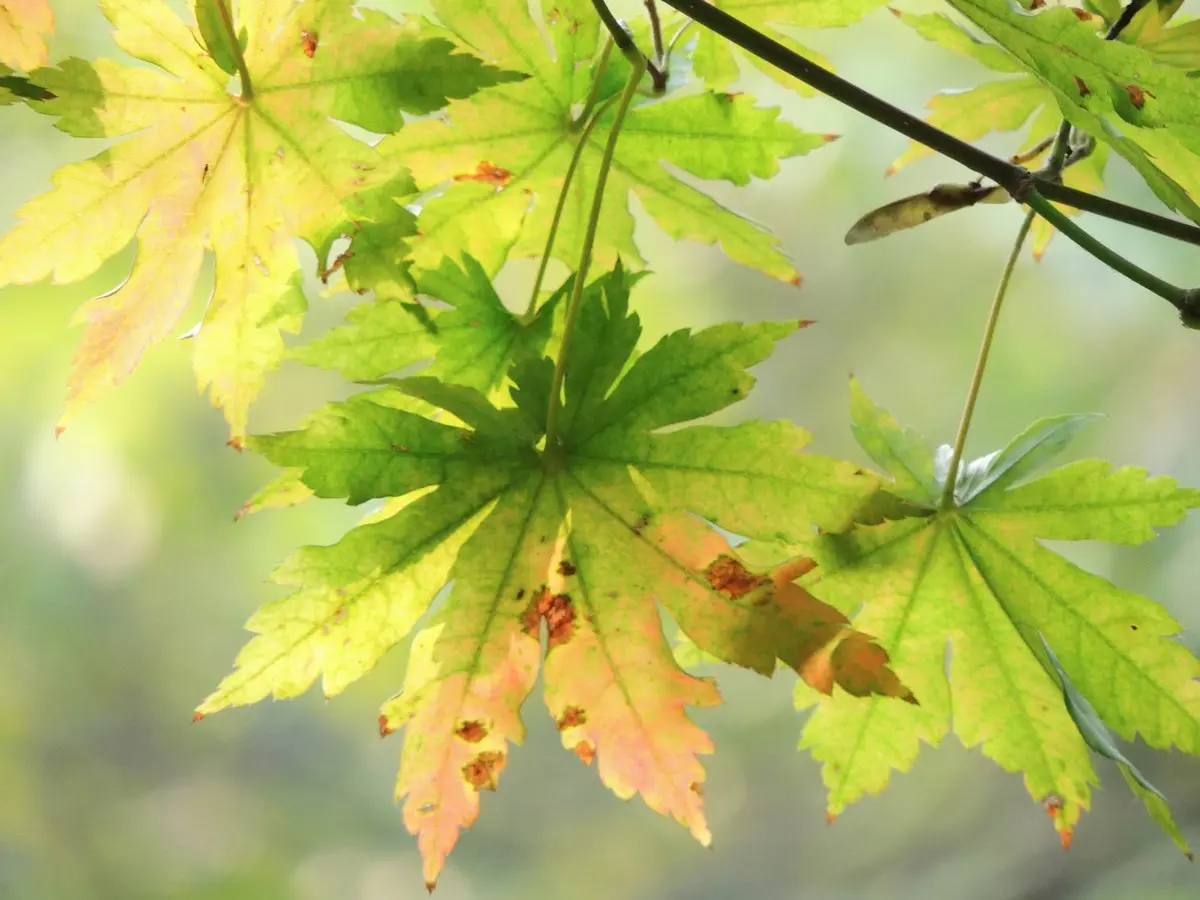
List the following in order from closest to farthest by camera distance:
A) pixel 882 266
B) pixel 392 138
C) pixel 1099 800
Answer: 1. pixel 392 138
2. pixel 1099 800
3. pixel 882 266

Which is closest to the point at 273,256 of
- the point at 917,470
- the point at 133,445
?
the point at 917,470

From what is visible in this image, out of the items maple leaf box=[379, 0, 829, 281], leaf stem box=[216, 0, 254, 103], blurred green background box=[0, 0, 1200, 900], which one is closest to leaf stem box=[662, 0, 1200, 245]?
maple leaf box=[379, 0, 829, 281]

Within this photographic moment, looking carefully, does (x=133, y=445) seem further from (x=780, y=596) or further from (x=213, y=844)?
(x=780, y=596)

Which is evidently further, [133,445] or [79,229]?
[133,445]

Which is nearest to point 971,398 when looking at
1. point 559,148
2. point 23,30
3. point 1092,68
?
point 1092,68

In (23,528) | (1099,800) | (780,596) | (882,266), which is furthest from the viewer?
(882,266)

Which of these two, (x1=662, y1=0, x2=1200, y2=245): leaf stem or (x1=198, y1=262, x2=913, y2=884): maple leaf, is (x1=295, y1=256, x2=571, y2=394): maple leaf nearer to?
(x1=198, y1=262, x2=913, y2=884): maple leaf

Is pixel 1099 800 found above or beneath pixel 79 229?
beneath
